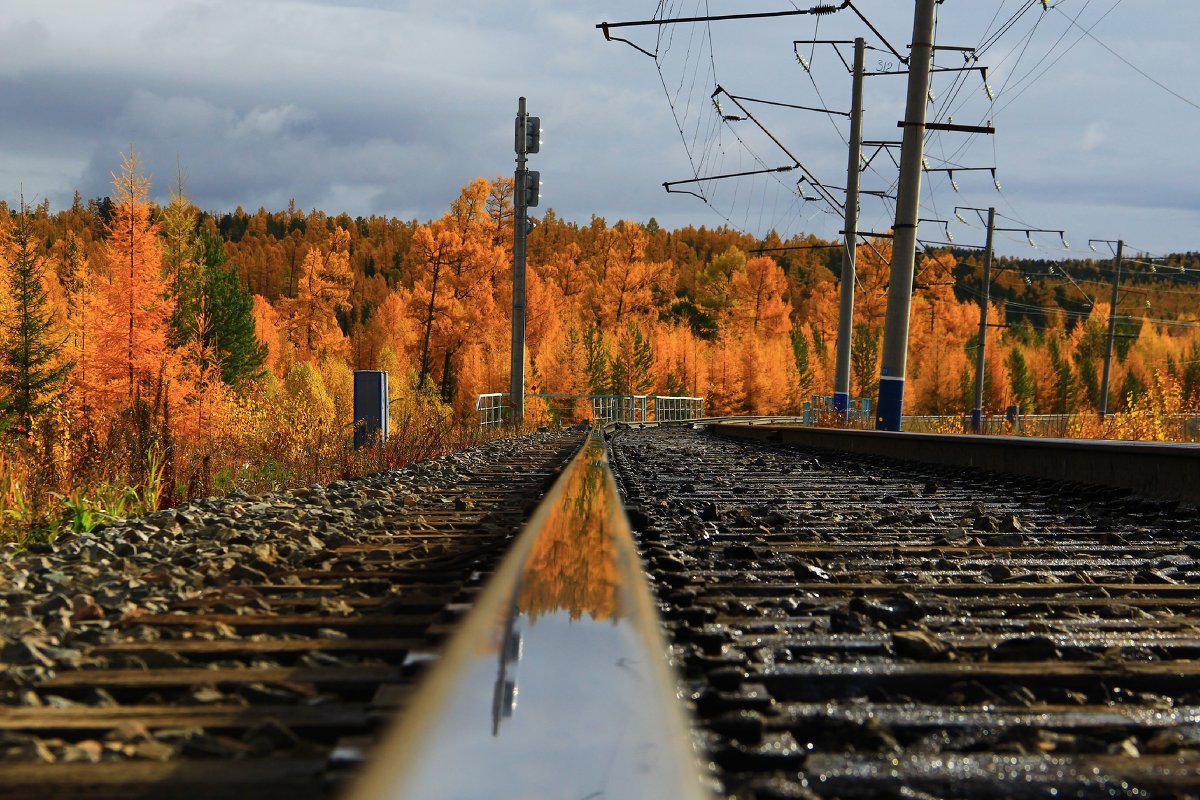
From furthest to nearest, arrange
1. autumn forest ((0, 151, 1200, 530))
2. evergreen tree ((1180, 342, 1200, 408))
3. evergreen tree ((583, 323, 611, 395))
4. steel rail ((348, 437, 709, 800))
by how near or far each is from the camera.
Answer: evergreen tree ((1180, 342, 1200, 408)) → evergreen tree ((583, 323, 611, 395)) → autumn forest ((0, 151, 1200, 530)) → steel rail ((348, 437, 709, 800))

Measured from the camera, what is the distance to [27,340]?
36.6 m

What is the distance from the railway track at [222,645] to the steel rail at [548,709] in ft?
0.48

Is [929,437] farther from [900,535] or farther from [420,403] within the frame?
[420,403]

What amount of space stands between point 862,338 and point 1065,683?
8682 centimetres

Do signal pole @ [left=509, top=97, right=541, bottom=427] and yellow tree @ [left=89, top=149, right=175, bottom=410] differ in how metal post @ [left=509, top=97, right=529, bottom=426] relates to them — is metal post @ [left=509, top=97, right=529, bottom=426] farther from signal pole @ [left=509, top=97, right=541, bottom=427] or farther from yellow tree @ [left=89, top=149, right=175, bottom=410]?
yellow tree @ [left=89, top=149, right=175, bottom=410]

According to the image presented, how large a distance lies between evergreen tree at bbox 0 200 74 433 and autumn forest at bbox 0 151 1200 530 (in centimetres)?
8

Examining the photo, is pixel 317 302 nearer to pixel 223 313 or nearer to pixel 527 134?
pixel 223 313

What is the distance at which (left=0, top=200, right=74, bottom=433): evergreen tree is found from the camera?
117ft

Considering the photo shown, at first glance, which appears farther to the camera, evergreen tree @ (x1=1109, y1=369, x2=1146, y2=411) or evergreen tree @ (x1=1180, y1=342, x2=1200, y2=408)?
evergreen tree @ (x1=1109, y1=369, x2=1146, y2=411)

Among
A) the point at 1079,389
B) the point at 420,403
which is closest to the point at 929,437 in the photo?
the point at 420,403

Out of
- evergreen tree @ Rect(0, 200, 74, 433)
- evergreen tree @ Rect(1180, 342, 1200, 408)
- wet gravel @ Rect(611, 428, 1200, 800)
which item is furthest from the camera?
evergreen tree @ Rect(1180, 342, 1200, 408)

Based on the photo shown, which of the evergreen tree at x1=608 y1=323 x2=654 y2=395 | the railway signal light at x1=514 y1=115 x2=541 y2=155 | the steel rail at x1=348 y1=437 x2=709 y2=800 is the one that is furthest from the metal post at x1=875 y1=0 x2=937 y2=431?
the evergreen tree at x1=608 y1=323 x2=654 y2=395

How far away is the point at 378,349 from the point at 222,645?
251 feet

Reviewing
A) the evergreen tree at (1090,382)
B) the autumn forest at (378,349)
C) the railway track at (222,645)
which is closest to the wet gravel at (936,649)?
the railway track at (222,645)
